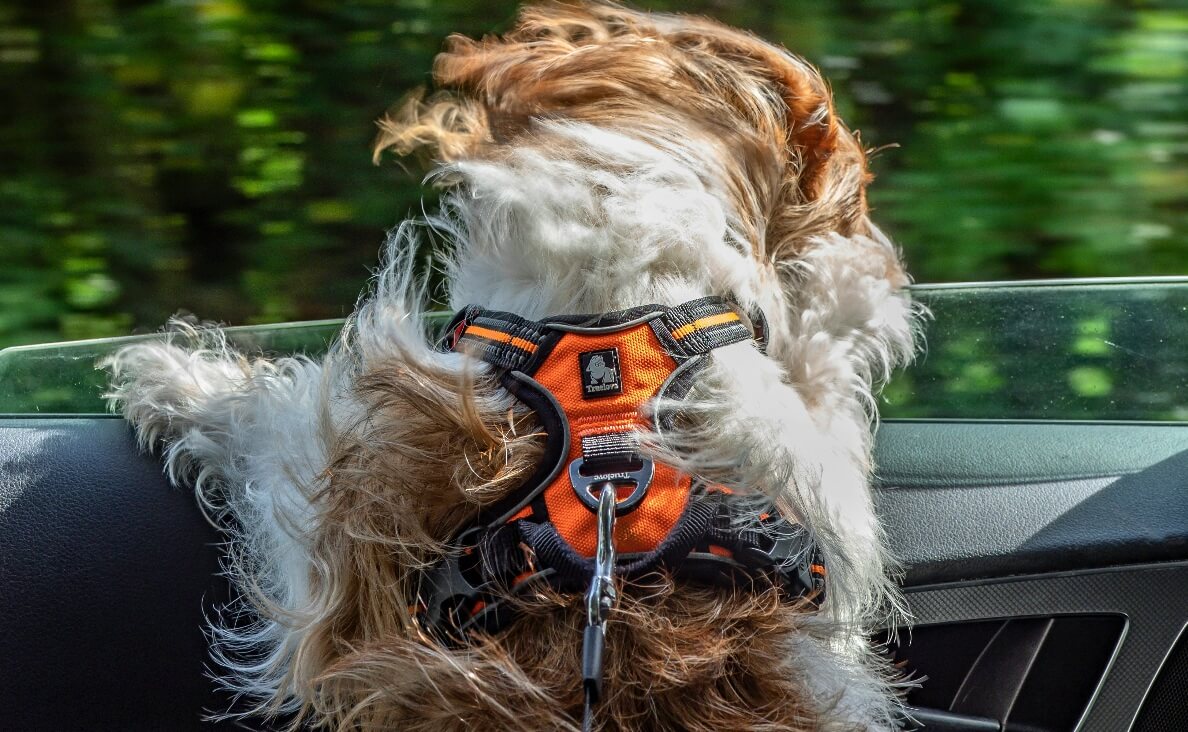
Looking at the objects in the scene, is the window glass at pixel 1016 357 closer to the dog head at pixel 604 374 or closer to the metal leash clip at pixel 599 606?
the dog head at pixel 604 374

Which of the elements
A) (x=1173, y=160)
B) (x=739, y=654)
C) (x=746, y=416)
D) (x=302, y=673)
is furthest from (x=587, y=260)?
(x=1173, y=160)

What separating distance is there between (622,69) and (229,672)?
103cm

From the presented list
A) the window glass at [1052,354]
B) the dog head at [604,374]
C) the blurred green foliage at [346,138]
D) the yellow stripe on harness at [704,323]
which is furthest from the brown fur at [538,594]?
the blurred green foliage at [346,138]

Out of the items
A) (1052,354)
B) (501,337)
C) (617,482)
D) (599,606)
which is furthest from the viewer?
(1052,354)

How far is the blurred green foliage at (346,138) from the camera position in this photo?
3020 millimetres

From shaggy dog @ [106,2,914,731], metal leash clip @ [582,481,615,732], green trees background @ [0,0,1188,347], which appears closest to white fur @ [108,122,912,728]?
shaggy dog @ [106,2,914,731]

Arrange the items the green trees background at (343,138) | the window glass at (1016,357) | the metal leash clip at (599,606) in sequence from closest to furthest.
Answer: the metal leash clip at (599,606), the window glass at (1016,357), the green trees background at (343,138)

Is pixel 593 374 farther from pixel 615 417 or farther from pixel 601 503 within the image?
pixel 601 503

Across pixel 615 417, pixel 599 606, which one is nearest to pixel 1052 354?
pixel 615 417

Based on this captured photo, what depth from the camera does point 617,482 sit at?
1454 mm

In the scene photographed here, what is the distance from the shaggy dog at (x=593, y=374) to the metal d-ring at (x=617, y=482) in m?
0.03

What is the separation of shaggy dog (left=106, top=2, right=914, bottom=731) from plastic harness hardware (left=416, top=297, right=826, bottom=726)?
3cm

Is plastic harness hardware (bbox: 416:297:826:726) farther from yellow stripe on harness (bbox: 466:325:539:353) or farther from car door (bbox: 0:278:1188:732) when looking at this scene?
car door (bbox: 0:278:1188:732)

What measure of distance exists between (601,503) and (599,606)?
4.9 inches
